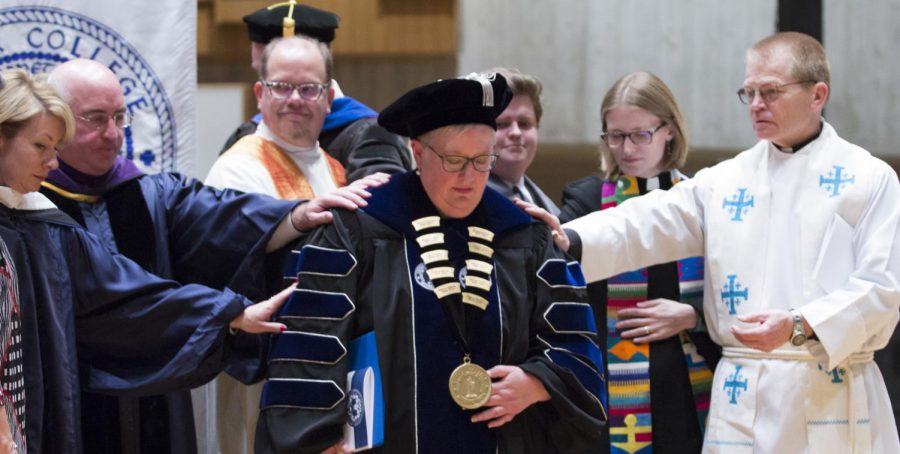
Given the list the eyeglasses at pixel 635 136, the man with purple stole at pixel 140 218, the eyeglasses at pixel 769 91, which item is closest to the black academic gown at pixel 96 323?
the man with purple stole at pixel 140 218

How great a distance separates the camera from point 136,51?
415 cm

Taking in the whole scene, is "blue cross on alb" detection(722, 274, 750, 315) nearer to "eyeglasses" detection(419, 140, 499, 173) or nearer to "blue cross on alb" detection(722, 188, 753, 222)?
"blue cross on alb" detection(722, 188, 753, 222)

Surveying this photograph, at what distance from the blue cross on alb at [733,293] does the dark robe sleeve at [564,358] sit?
708mm

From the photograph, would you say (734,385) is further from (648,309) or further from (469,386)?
(469,386)

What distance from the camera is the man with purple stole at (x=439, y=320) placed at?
2.87 meters

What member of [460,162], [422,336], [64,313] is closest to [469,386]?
[422,336]

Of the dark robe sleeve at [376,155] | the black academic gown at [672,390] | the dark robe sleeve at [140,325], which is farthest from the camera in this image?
the dark robe sleeve at [376,155]

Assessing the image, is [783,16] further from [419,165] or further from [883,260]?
[419,165]

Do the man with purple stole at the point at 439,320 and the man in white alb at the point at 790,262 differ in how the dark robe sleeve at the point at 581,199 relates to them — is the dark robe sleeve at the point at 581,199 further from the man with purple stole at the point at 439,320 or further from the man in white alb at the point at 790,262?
the man with purple stole at the point at 439,320

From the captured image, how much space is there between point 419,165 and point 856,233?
138 centimetres

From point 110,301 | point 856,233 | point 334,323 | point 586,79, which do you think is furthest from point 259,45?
point 586,79

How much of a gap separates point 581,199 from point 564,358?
1.12 metres

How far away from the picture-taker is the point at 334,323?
9.47 ft

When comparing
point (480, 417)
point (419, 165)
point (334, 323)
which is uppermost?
point (419, 165)
